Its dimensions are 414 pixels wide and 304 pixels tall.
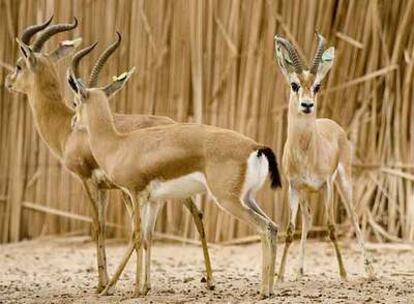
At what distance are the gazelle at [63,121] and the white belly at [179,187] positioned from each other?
0.56 metres

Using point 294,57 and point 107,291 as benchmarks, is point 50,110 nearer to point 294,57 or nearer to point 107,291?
point 107,291

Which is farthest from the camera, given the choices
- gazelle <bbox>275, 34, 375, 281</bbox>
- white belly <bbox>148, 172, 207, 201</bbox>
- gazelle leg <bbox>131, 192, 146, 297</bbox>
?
gazelle <bbox>275, 34, 375, 281</bbox>

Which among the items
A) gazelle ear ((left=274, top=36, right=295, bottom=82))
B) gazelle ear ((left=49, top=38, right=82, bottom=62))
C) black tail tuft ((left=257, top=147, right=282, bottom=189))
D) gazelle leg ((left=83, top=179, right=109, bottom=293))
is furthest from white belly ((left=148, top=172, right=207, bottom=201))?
gazelle ear ((left=49, top=38, right=82, bottom=62))

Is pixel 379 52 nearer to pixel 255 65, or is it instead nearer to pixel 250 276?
pixel 255 65

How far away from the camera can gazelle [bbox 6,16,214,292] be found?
21.6ft

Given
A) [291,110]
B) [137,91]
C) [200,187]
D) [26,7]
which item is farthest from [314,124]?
[26,7]

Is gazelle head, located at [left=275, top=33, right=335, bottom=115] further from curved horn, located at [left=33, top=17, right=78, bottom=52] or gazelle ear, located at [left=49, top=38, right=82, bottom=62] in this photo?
gazelle ear, located at [left=49, top=38, right=82, bottom=62]

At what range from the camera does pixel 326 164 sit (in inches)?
260

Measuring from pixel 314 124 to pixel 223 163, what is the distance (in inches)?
39.1

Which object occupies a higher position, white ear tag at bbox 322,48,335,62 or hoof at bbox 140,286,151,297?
white ear tag at bbox 322,48,335,62

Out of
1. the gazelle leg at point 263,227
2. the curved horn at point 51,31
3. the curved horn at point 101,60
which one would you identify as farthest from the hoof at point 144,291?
the curved horn at point 51,31

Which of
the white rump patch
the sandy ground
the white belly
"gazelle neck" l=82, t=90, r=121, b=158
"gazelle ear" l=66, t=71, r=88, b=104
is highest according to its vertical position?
"gazelle ear" l=66, t=71, r=88, b=104

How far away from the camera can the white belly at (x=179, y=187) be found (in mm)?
5887

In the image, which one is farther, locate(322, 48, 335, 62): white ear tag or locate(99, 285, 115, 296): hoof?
locate(322, 48, 335, 62): white ear tag
